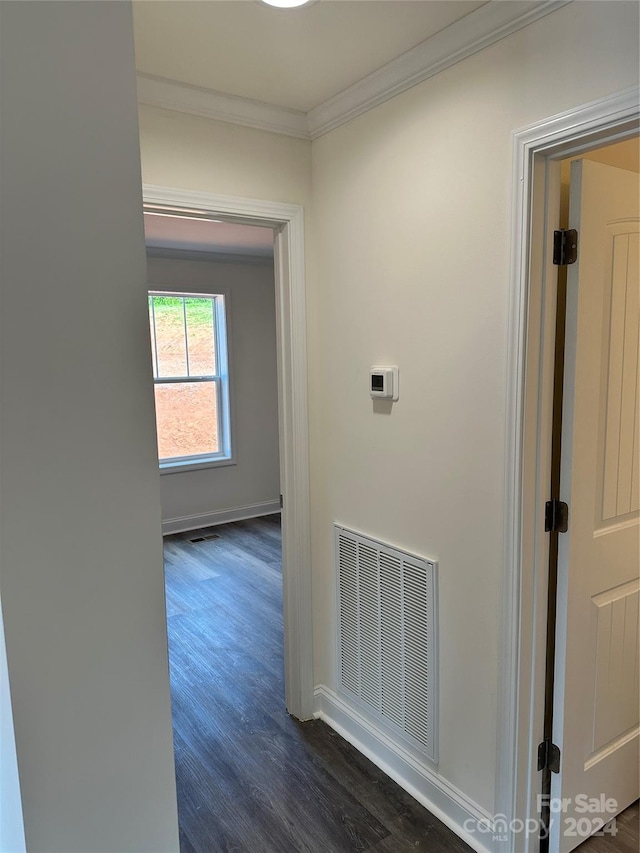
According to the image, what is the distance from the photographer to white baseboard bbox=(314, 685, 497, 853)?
1.85 meters

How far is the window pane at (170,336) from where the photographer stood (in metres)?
5.16

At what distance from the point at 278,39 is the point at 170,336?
3.85m

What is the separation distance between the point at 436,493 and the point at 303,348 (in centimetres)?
84

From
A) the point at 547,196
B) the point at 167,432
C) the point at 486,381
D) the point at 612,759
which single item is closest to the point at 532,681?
the point at 612,759

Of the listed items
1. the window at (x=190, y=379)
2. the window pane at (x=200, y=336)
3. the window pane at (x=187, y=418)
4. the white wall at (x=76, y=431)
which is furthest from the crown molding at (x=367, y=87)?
the window pane at (x=187, y=418)

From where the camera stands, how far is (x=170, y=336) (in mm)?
5250

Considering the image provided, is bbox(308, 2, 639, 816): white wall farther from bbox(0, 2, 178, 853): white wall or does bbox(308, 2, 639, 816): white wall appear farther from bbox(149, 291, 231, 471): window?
bbox(149, 291, 231, 471): window

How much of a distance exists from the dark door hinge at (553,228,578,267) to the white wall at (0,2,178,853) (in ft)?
4.35

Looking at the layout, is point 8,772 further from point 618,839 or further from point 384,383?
point 618,839

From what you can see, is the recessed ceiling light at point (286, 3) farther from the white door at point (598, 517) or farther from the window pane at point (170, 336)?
the window pane at point (170, 336)

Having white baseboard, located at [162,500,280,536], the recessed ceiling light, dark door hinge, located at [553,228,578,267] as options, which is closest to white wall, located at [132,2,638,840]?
dark door hinge, located at [553,228,578,267]

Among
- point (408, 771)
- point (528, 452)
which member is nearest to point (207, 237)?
point (528, 452)

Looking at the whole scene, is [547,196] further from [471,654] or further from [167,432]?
[167,432]

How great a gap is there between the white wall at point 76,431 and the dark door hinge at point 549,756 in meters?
1.57
